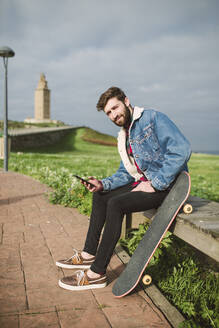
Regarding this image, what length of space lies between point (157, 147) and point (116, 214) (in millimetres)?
733

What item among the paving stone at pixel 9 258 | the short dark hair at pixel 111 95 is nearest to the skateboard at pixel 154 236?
the short dark hair at pixel 111 95

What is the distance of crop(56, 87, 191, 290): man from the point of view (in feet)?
8.62

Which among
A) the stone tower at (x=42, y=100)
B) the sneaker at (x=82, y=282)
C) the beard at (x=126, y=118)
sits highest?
the stone tower at (x=42, y=100)

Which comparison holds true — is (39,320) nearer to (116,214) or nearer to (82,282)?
(82,282)

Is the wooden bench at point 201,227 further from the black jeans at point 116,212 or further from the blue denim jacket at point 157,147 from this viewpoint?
the blue denim jacket at point 157,147

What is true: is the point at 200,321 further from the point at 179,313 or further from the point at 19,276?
the point at 19,276

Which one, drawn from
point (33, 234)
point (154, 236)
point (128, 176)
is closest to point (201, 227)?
point (154, 236)

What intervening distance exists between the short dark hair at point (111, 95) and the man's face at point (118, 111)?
29 mm

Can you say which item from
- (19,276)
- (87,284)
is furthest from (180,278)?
(19,276)

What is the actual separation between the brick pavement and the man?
0.18 meters

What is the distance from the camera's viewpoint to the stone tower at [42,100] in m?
80.6

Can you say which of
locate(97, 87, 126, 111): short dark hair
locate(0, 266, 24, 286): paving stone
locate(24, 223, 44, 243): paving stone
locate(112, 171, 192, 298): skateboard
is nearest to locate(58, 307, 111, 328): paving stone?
locate(112, 171, 192, 298): skateboard

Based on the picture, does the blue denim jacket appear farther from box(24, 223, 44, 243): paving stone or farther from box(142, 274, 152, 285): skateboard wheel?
box(24, 223, 44, 243): paving stone

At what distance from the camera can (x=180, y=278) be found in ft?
9.36
